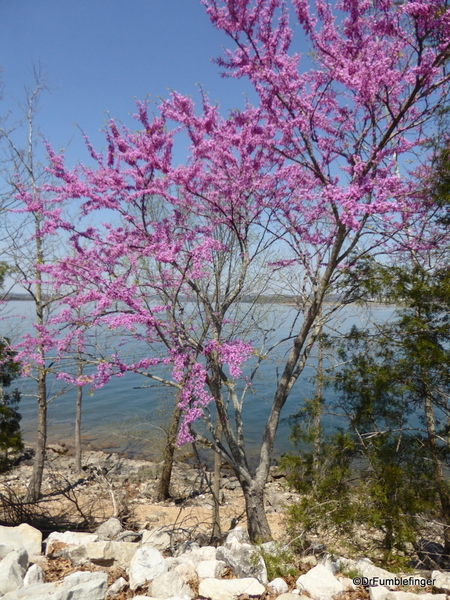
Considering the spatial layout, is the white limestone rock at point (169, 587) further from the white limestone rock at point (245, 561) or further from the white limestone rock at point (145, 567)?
the white limestone rock at point (245, 561)

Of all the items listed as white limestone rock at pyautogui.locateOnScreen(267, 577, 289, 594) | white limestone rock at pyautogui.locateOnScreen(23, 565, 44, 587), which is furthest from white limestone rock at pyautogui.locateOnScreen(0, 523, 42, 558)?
white limestone rock at pyautogui.locateOnScreen(267, 577, 289, 594)

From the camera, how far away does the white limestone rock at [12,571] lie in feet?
10.4

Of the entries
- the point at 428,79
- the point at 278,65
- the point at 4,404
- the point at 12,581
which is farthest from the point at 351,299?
the point at 4,404

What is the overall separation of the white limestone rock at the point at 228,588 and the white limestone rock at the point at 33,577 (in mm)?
1446

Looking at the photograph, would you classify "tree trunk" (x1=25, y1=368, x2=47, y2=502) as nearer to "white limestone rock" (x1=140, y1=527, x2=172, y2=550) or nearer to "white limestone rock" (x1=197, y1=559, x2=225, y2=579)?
"white limestone rock" (x1=140, y1=527, x2=172, y2=550)

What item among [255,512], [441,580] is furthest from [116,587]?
[255,512]

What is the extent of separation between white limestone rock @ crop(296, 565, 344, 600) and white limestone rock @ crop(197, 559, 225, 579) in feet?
2.61

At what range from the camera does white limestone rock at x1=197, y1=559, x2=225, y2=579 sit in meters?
3.73

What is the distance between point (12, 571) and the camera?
10.8ft

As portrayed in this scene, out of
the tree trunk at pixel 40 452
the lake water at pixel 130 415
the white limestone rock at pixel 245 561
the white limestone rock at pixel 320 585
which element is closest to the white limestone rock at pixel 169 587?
the white limestone rock at pixel 245 561

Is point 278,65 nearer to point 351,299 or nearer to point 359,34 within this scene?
point 359,34

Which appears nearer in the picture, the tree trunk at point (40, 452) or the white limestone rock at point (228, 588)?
the white limestone rock at point (228, 588)

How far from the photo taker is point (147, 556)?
3648 millimetres

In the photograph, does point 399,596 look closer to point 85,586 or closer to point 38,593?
point 85,586
